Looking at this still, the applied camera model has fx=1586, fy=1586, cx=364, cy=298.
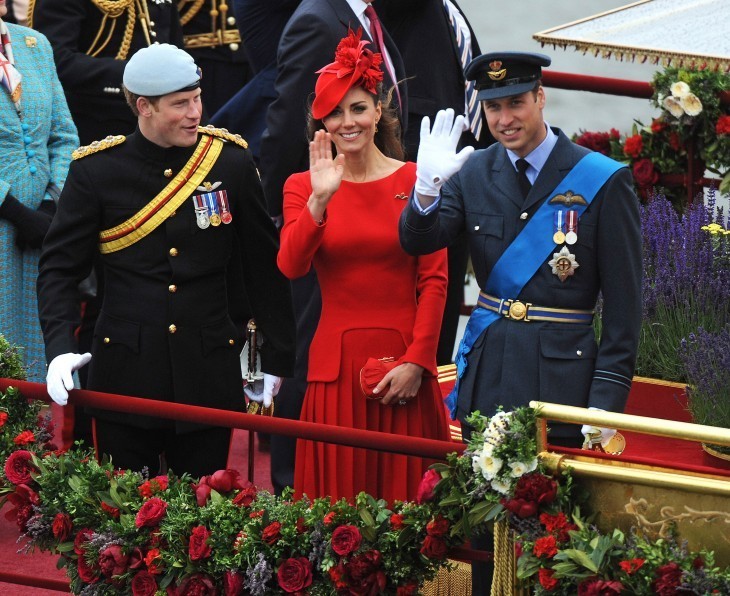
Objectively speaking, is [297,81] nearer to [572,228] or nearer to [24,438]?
[572,228]

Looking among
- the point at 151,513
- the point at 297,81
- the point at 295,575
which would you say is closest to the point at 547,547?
the point at 295,575

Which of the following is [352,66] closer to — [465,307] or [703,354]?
[703,354]

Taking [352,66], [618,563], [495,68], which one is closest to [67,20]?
[352,66]

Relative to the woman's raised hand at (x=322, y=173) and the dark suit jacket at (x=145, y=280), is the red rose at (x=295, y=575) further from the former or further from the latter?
the woman's raised hand at (x=322, y=173)

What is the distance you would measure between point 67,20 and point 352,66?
2.21m

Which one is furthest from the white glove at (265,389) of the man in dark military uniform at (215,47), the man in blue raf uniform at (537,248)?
the man in dark military uniform at (215,47)

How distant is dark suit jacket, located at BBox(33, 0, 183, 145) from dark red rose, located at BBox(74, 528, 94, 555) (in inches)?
106

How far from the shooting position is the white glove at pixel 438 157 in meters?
4.07

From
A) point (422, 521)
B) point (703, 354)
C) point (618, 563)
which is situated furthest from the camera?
point (703, 354)

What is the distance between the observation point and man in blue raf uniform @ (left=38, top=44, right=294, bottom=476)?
440 centimetres

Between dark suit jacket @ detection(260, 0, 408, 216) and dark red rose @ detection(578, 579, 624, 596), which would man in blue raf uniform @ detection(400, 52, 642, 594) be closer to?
dark red rose @ detection(578, 579, 624, 596)

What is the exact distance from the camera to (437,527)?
12.1 ft

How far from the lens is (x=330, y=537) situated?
3.80m

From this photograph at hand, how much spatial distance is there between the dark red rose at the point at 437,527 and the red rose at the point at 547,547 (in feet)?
1.02
